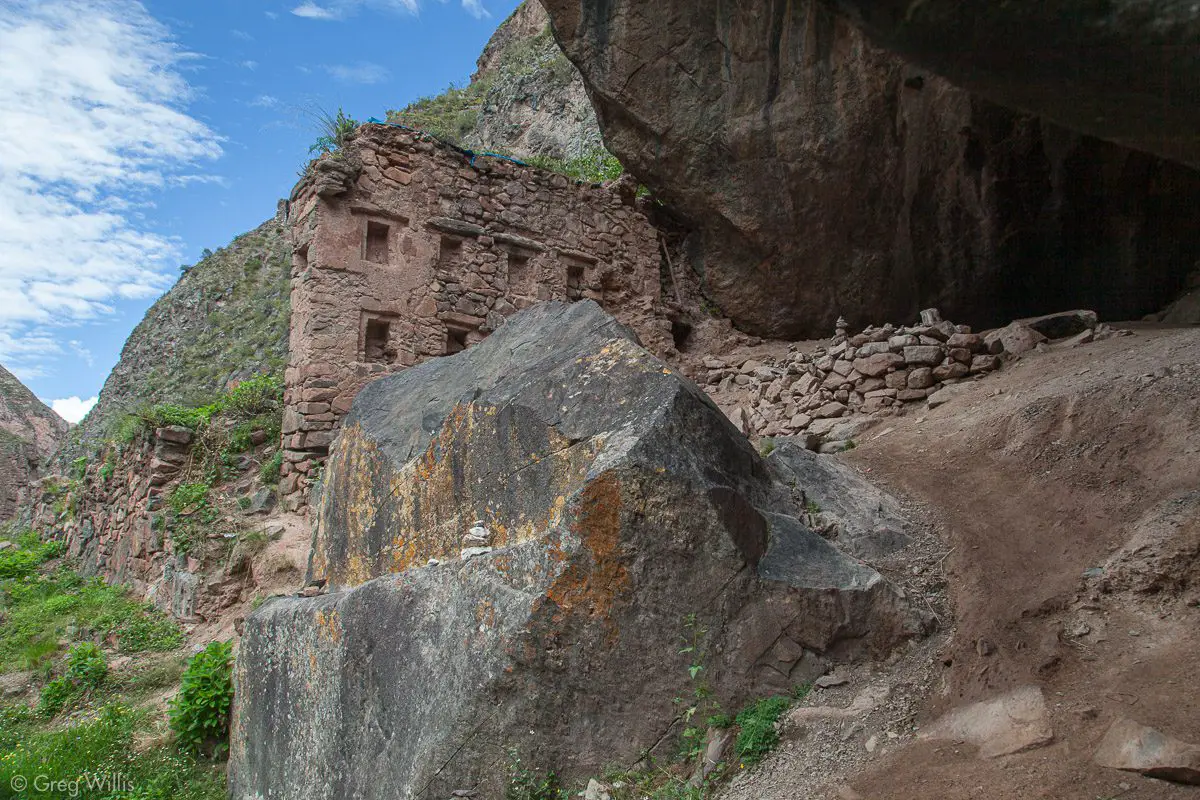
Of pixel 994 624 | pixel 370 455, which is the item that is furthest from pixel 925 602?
pixel 370 455

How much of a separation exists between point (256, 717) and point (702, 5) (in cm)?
779

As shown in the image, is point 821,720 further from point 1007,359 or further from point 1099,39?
point 1007,359

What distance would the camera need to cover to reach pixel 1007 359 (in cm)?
753

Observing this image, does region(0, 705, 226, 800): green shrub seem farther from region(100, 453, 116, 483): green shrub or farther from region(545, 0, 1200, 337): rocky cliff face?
region(545, 0, 1200, 337): rocky cliff face

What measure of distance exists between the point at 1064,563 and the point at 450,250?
7.17 meters

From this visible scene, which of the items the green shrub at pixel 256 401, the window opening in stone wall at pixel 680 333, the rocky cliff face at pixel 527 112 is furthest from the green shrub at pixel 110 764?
the rocky cliff face at pixel 527 112

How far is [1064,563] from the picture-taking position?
4297 mm

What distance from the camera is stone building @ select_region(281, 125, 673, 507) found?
8578 millimetres

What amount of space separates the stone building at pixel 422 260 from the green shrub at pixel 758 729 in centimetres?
570

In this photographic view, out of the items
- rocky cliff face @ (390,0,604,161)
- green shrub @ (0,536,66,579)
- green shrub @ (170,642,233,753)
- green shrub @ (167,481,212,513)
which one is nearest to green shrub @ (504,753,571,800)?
green shrub @ (170,642,233,753)

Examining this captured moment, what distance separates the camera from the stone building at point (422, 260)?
28.1 feet

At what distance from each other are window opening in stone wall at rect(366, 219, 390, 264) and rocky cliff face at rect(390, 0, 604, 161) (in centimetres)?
918

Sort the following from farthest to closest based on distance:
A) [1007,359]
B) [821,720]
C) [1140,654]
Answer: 1. [1007,359]
2. [821,720]
3. [1140,654]

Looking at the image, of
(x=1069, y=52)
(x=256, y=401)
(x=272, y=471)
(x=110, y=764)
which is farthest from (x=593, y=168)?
Answer: (x=1069, y=52)
